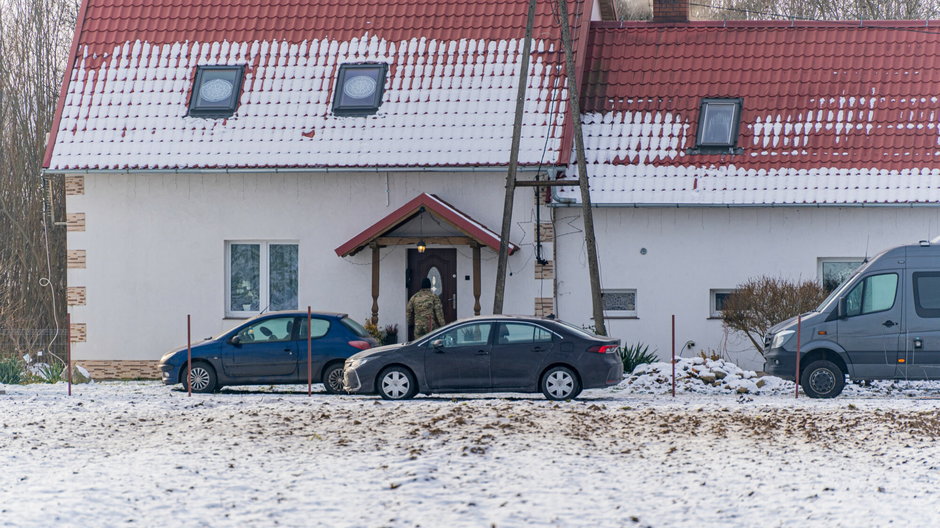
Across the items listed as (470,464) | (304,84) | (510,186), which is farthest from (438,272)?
(470,464)

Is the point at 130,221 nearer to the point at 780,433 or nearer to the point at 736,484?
the point at 780,433

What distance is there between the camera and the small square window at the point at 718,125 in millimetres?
25859

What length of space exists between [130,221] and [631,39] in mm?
10355

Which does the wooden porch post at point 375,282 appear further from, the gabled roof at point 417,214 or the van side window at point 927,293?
the van side window at point 927,293

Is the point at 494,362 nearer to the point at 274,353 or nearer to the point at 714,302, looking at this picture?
the point at 274,353

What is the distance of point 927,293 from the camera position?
65.8 feet

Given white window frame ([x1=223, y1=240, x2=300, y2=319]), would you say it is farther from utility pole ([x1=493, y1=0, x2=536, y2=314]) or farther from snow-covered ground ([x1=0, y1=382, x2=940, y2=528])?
snow-covered ground ([x1=0, y1=382, x2=940, y2=528])

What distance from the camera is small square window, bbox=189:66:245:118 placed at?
26.9 m

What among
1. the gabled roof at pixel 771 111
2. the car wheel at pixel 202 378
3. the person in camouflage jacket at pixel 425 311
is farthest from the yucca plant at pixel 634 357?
the car wheel at pixel 202 378

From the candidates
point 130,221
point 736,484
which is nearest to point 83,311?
point 130,221

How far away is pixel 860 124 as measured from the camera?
26.0m

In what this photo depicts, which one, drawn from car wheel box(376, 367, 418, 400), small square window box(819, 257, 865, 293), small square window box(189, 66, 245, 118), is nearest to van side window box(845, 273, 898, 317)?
small square window box(819, 257, 865, 293)

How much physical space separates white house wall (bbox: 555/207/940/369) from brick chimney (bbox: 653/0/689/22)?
20.9ft

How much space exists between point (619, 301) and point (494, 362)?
6575 millimetres
